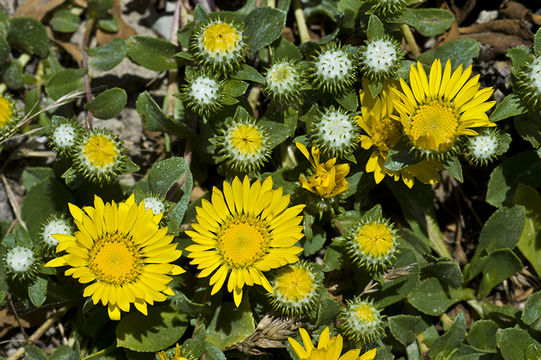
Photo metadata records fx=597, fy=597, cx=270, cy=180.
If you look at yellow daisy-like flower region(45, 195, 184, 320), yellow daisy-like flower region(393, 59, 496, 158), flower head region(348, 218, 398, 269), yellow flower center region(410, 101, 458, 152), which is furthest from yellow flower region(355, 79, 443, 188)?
yellow daisy-like flower region(45, 195, 184, 320)

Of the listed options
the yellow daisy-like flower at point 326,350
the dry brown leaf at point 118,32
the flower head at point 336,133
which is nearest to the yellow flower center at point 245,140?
the flower head at point 336,133

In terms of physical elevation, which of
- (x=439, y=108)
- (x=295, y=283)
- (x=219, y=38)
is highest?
(x=219, y=38)

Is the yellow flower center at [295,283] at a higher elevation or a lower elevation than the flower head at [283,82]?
lower

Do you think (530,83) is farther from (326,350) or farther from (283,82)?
(326,350)

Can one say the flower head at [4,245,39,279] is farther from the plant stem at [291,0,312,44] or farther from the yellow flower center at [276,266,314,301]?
the plant stem at [291,0,312,44]

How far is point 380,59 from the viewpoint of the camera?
416 centimetres

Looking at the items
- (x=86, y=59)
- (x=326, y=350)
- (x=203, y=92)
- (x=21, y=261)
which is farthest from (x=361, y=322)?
(x=86, y=59)

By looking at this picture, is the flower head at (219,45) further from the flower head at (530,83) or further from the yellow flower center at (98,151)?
the flower head at (530,83)

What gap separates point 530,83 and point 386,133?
104 cm

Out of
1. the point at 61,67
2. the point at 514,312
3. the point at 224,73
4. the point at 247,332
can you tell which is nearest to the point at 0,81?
the point at 61,67

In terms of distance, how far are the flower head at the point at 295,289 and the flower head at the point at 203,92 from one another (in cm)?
127

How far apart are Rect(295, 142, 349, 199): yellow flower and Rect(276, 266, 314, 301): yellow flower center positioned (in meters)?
0.56

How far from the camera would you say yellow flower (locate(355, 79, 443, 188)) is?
4410 mm

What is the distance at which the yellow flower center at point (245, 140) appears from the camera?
4.14 meters
